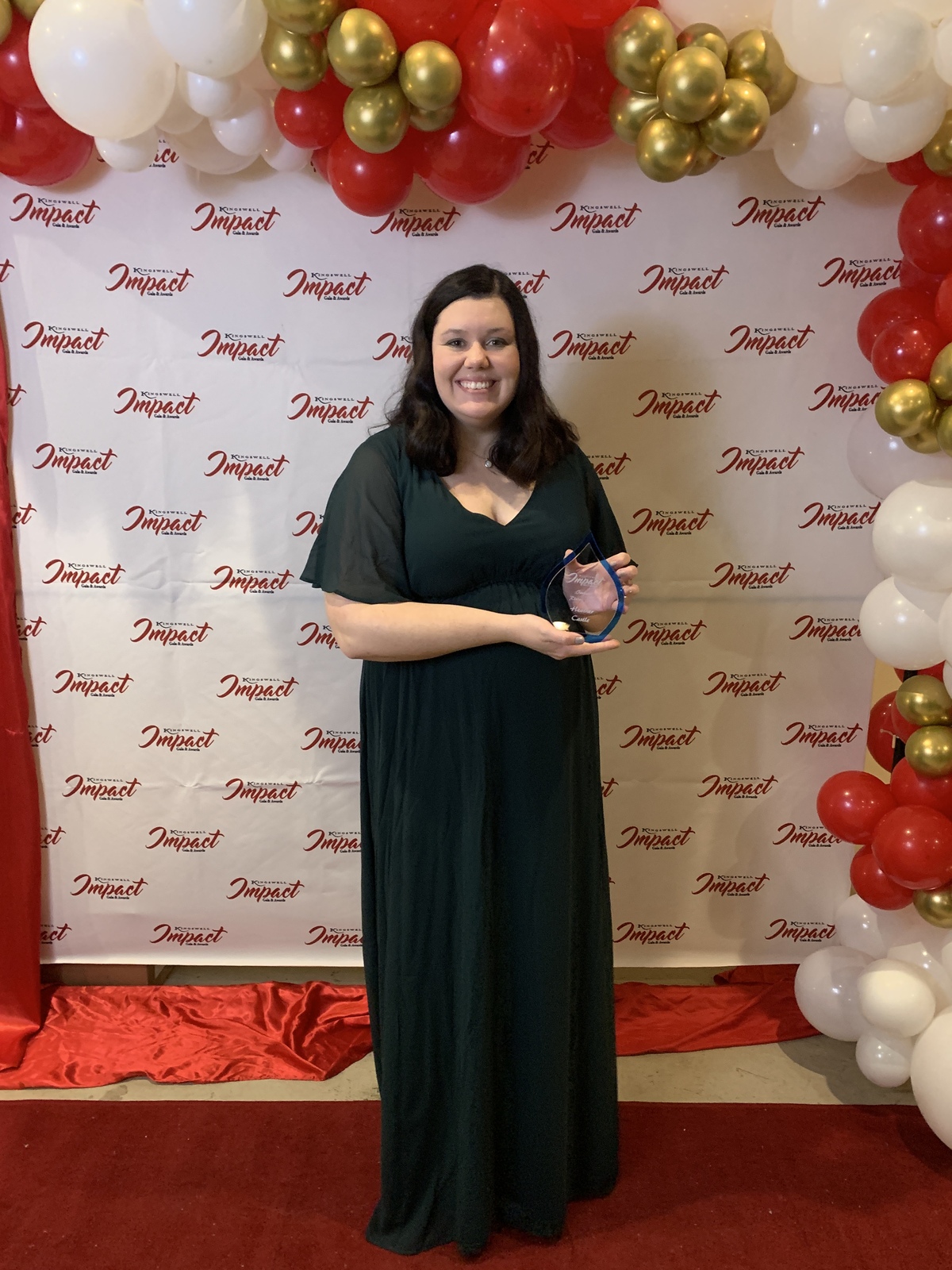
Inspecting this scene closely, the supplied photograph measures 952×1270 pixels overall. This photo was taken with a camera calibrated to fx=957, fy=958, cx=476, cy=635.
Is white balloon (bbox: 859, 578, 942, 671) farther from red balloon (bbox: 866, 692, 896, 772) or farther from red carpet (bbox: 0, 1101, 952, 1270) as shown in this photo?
red carpet (bbox: 0, 1101, 952, 1270)

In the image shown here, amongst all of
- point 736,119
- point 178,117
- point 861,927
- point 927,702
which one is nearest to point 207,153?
point 178,117

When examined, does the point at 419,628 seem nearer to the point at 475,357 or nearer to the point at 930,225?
the point at 475,357

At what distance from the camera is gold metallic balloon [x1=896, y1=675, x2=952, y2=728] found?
6.49ft

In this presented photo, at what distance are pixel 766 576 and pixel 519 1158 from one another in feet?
4.71

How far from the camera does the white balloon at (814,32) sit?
171cm

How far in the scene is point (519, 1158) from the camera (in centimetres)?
187

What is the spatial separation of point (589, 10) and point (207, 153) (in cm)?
86

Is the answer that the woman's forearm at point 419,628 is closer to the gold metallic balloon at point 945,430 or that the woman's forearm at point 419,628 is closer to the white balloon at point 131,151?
the gold metallic balloon at point 945,430

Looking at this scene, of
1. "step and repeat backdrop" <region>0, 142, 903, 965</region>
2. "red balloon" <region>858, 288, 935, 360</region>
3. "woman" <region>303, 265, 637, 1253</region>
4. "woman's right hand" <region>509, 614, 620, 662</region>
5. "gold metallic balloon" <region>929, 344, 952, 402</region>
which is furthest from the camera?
"step and repeat backdrop" <region>0, 142, 903, 965</region>

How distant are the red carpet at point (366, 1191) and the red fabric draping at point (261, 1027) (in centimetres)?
12

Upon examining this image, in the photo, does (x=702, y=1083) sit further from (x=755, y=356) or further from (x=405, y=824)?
(x=755, y=356)

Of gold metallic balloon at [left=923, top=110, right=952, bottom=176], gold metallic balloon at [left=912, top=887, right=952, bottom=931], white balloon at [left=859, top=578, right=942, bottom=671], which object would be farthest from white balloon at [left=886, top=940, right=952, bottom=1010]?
gold metallic balloon at [left=923, top=110, right=952, bottom=176]

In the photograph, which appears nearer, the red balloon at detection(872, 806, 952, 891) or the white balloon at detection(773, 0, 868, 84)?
the white balloon at detection(773, 0, 868, 84)

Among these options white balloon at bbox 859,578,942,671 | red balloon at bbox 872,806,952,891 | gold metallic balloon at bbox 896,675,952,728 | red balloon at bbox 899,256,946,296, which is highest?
red balloon at bbox 899,256,946,296
